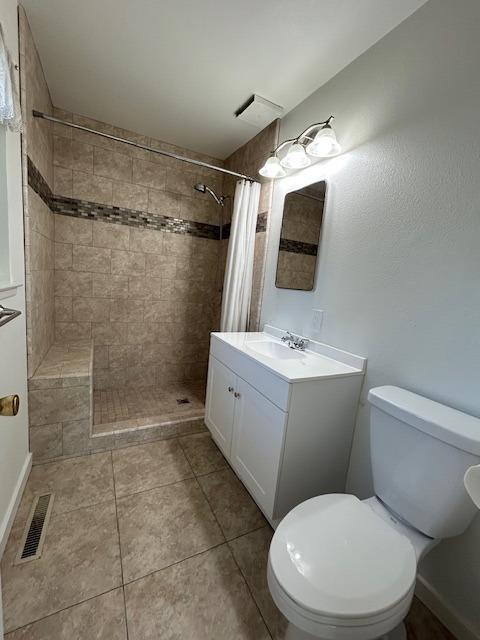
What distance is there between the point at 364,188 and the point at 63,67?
194 cm

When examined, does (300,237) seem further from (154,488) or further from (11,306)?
(154,488)

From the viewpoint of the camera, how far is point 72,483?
61.4 inches

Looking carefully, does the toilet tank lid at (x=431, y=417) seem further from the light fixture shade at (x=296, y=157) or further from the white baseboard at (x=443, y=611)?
the light fixture shade at (x=296, y=157)

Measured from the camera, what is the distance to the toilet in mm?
697

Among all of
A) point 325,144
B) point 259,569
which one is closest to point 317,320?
point 325,144

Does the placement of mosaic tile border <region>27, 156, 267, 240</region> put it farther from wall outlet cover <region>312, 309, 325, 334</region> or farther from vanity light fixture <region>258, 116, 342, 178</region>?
wall outlet cover <region>312, 309, 325, 334</region>

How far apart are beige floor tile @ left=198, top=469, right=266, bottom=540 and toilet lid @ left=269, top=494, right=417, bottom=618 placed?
0.59 m

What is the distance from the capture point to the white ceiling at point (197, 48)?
4.05 ft

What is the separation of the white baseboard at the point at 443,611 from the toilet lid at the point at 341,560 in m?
0.49

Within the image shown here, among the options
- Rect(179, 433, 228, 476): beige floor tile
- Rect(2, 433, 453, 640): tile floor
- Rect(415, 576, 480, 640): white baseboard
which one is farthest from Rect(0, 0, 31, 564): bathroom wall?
Rect(415, 576, 480, 640): white baseboard

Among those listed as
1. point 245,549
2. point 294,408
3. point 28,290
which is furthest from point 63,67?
point 245,549

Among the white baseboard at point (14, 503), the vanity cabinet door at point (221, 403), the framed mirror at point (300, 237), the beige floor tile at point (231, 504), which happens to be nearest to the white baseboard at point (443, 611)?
the beige floor tile at point (231, 504)

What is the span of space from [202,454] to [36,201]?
6.34 ft

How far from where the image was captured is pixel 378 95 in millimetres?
1311
